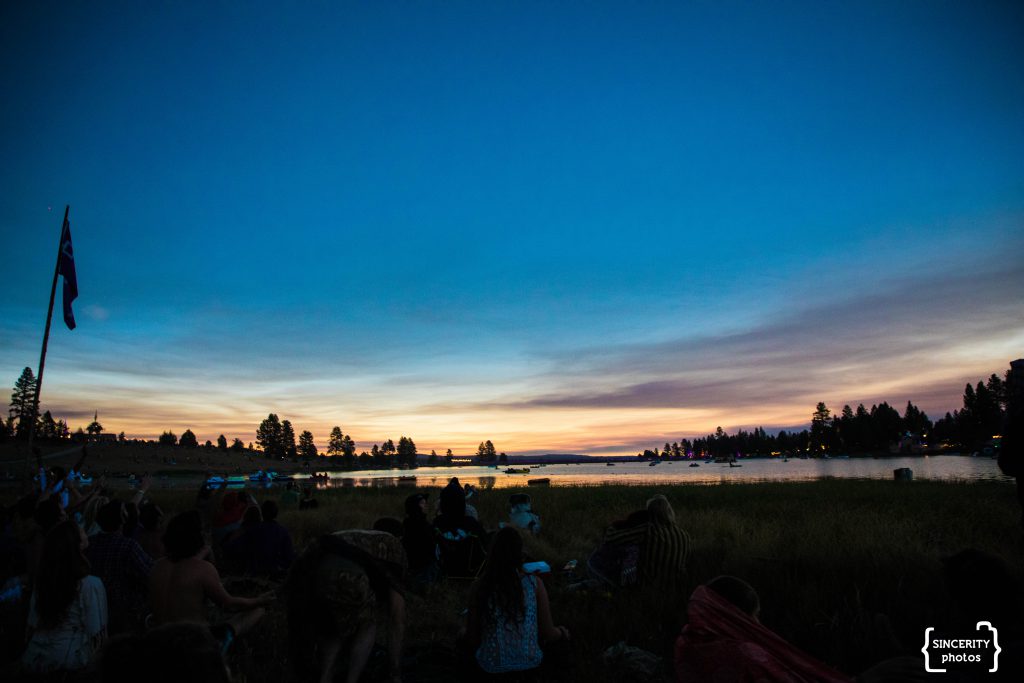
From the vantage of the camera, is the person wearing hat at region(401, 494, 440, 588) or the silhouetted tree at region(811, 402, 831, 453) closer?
the person wearing hat at region(401, 494, 440, 588)

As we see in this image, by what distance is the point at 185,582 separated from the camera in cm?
510

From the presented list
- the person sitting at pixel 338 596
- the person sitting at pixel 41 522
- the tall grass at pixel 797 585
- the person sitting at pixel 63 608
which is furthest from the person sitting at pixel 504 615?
the person sitting at pixel 41 522

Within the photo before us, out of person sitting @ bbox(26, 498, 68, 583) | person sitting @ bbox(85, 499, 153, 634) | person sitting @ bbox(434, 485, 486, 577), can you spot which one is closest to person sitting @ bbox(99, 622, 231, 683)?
person sitting @ bbox(85, 499, 153, 634)

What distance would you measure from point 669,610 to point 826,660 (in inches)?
73.0

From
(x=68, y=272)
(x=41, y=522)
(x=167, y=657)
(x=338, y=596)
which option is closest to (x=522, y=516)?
(x=41, y=522)

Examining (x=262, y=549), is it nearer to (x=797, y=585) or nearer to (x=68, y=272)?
(x=797, y=585)

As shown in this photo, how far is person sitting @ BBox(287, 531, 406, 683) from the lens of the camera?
438 cm

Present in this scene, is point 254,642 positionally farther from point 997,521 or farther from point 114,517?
point 997,521

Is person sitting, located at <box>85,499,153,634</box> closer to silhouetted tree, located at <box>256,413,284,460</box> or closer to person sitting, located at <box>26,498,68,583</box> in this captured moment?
person sitting, located at <box>26,498,68,583</box>

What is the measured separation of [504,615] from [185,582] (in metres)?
3.05

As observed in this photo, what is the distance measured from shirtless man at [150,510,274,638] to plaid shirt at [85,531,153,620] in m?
2.06

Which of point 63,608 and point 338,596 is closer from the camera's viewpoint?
point 338,596

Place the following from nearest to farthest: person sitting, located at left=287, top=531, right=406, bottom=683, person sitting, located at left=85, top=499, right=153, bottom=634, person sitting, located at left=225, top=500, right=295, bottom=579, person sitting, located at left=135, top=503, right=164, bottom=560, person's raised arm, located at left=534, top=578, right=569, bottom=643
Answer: person sitting, located at left=287, top=531, right=406, bottom=683 → person's raised arm, located at left=534, top=578, right=569, bottom=643 → person sitting, located at left=85, top=499, right=153, bottom=634 → person sitting, located at left=135, top=503, right=164, bottom=560 → person sitting, located at left=225, top=500, right=295, bottom=579

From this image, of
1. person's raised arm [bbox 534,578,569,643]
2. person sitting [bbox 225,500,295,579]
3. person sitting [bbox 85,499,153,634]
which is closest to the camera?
person's raised arm [bbox 534,578,569,643]
